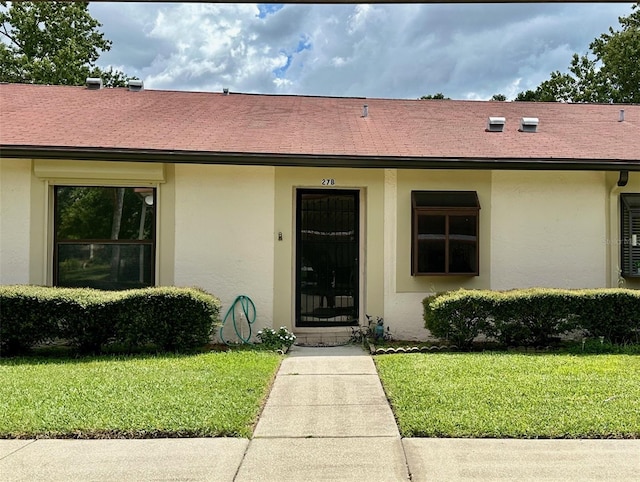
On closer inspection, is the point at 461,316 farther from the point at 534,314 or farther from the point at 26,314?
the point at 26,314

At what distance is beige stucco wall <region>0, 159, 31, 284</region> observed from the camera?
320 inches

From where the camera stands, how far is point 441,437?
4.18 m

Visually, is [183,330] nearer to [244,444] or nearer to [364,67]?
[244,444]

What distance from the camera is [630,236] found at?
8.68 metres

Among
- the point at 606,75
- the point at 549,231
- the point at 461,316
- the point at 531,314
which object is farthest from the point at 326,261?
the point at 606,75

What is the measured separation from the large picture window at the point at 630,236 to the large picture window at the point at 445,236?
8.56ft

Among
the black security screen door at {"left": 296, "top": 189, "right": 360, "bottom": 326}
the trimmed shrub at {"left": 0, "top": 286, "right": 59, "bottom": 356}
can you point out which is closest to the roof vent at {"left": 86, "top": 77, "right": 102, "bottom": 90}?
the black security screen door at {"left": 296, "top": 189, "right": 360, "bottom": 326}

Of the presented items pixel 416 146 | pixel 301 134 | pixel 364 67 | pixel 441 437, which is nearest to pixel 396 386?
pixel 441 437

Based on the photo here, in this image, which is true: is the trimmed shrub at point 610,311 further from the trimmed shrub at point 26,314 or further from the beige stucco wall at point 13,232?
the beige stucco wall at point 13,232

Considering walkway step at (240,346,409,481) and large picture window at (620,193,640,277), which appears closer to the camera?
walkway step at (240,346,409,481)

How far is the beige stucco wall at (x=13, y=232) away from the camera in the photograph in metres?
8.12

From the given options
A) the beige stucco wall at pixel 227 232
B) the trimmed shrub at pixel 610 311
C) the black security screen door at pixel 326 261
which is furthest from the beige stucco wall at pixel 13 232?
the trimmed shrub at pixel 610 311

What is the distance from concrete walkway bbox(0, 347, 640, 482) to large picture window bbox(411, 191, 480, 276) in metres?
4.30

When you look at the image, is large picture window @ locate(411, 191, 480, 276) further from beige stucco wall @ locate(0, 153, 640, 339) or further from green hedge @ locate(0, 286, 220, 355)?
green hedge @ locate(0, 286, 220, 355)
